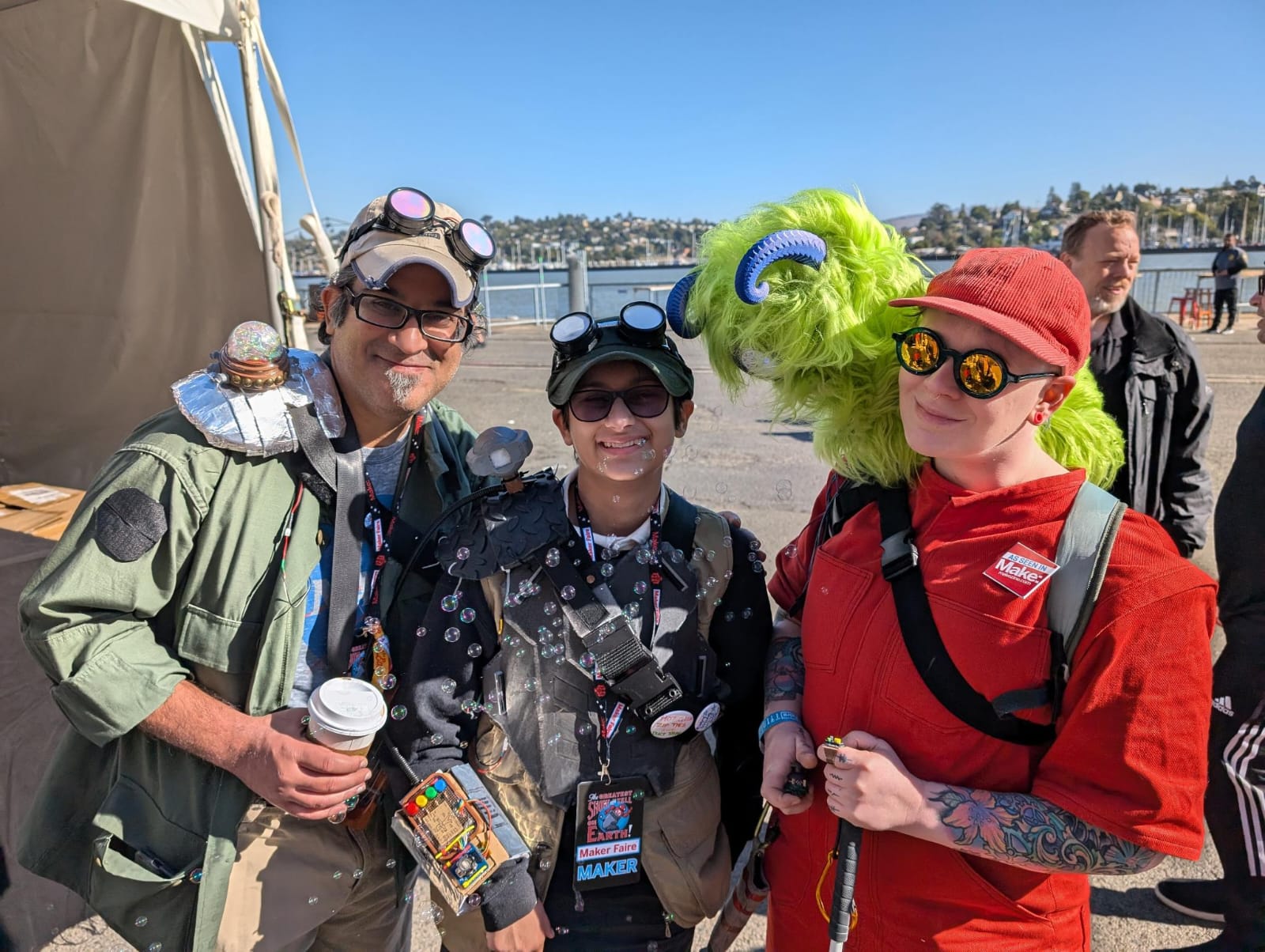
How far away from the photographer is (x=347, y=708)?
1643 mm

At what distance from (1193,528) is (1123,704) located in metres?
2.73

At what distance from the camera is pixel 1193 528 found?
347cm

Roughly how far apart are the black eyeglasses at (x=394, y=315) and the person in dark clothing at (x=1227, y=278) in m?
18.0

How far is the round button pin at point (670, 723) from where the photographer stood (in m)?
1.82

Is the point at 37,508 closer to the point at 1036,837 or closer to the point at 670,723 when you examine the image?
the point at 670,723

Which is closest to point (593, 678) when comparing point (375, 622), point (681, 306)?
point (375, 622)

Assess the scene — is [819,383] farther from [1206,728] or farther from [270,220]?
[270,220]

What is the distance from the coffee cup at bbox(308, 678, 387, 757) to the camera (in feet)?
5.35

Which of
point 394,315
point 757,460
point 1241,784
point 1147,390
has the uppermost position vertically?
point 394,315

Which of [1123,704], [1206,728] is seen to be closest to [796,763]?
[1123,704]

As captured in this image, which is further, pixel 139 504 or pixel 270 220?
pixel 270 220

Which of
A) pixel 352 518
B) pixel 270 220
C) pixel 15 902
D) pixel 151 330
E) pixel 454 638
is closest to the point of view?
pixel 454 638

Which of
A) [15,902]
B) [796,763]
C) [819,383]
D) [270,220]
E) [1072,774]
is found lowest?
[15,902]

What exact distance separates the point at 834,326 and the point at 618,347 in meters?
0.52
